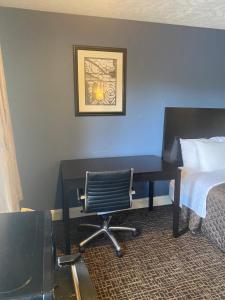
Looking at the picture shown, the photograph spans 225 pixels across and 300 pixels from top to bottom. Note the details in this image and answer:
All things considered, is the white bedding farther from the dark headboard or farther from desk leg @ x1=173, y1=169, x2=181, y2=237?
the dark headboard

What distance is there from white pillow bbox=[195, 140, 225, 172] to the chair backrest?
44.2 inches

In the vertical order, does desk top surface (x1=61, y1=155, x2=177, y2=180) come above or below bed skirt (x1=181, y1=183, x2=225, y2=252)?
above

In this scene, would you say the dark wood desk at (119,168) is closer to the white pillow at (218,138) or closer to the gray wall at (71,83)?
the gray wall at (71,83)

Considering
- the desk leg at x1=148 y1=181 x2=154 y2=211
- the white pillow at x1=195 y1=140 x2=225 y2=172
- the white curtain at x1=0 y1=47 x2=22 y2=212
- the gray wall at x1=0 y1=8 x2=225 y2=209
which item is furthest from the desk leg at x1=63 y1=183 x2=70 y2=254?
the white pillow at x1=195 y1=140 x2=225 y2=172

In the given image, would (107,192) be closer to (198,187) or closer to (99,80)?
(198,187)

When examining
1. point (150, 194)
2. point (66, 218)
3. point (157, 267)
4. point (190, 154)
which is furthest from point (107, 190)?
point (190, 154)

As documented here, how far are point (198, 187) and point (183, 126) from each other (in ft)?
2.92

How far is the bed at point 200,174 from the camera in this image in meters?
2.22

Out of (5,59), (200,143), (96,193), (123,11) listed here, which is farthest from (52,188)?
(123,11)

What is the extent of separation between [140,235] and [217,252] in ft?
2.52

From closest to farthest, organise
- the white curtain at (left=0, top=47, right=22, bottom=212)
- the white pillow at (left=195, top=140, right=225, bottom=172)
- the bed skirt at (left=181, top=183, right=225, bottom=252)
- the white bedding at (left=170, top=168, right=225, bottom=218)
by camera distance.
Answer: the white curtain at (left=0, top=47, right=22, bottom=212) < the bed skirt at (left=181, top=183, right=225, bottom=252) < the white bedding at (left=170, top=168, right=225, bottom=218) < the white pillow at (left=195, top=140, right=225, bottom=172)

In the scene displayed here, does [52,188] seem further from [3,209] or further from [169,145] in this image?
[169,145]

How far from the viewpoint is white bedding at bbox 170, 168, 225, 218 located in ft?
7.66

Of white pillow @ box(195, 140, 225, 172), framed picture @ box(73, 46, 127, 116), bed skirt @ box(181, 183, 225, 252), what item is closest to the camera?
bed skirt @ box(181, 183, 225, 252)
